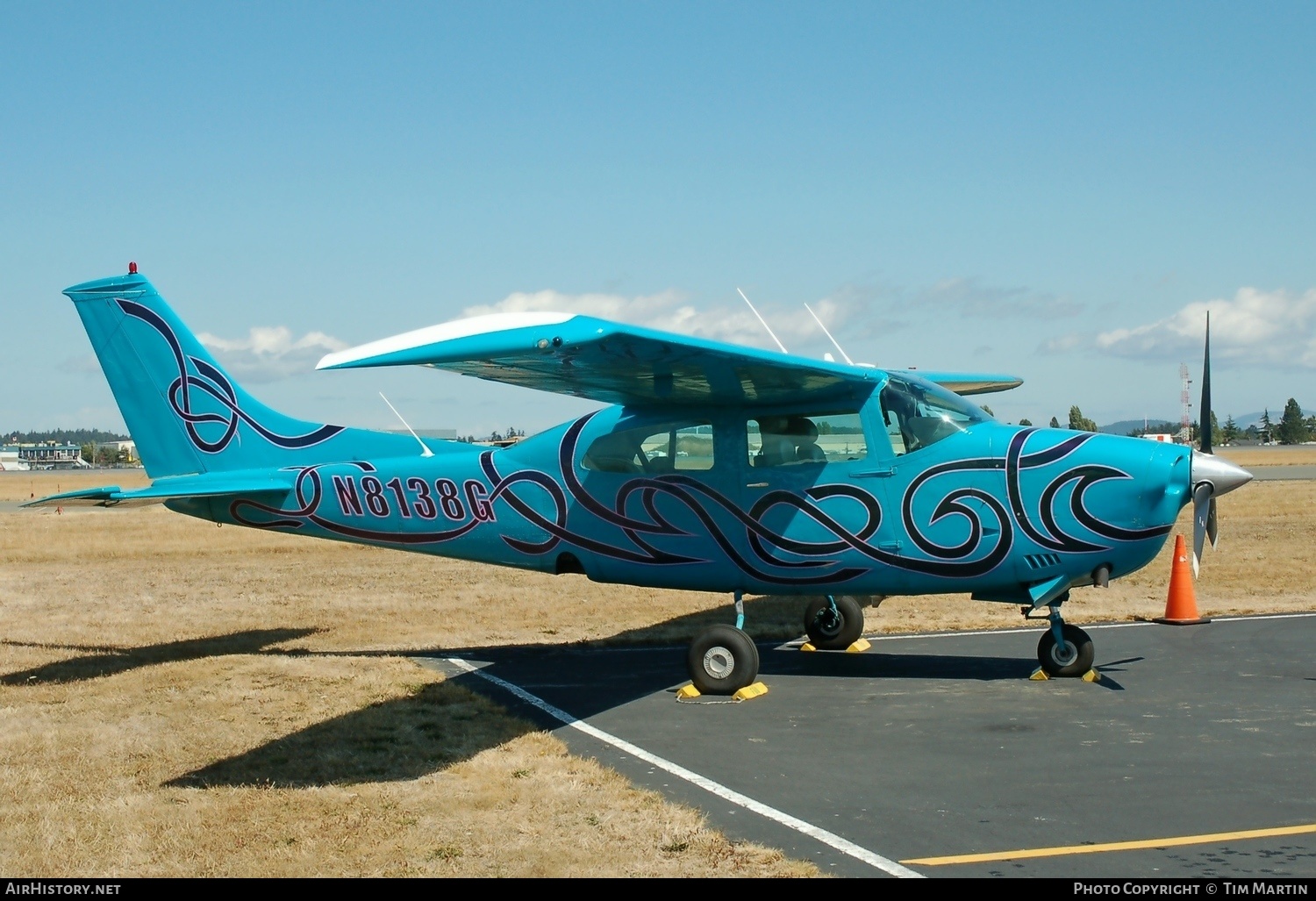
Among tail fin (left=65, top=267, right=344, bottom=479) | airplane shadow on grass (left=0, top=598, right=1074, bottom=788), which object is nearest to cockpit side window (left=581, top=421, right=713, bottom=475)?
airplane shadow on grass (left=0, top=598, right=1074, bottom=788)

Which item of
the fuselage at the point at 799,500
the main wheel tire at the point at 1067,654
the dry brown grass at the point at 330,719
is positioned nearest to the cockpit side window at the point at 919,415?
the fuselage at the point at 799,500

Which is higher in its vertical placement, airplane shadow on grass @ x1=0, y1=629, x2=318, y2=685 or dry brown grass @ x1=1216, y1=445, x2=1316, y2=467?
dry brown grass @ x1=1216, y1=445, x2=1316, y2=467

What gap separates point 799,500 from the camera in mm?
9891

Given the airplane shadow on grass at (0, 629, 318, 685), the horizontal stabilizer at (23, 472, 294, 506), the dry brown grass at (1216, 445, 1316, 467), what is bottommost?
the airplane shadow on grass at (0, 629, 318, 685)

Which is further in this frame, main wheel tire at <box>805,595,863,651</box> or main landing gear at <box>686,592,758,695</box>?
main wheel tire at <box>805,595,863,651</box>

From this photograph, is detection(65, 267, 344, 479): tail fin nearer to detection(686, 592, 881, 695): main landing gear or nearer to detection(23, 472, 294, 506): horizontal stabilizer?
detection(23, 472, 294, 506): horizontal stabilizer

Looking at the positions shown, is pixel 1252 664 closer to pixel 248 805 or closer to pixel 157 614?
pixel 248 805

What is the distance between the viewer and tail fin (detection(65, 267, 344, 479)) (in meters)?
11.8

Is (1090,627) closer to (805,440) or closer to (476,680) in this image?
(805,440)

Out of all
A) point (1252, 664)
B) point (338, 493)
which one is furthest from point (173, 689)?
point (1252, 664)

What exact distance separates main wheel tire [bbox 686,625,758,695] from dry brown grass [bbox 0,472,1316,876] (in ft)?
5.64

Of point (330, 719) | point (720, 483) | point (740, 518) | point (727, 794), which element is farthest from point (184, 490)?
point (727, 794)

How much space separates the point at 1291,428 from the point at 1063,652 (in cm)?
16159

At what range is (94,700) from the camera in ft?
32.2
